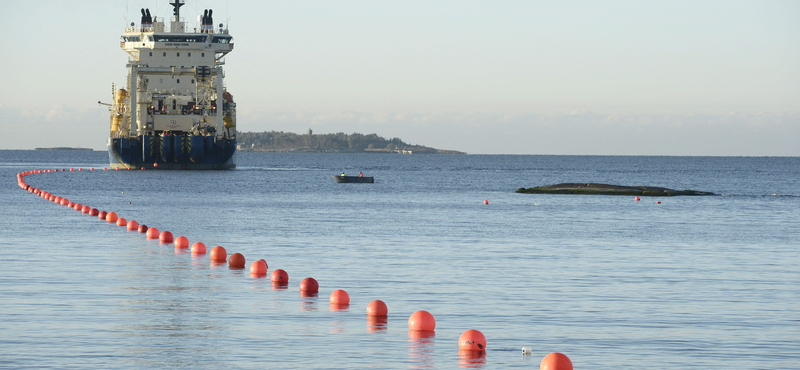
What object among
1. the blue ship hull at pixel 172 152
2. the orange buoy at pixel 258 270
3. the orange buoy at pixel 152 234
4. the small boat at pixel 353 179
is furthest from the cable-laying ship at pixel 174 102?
the orange buoy at pixel 258 270

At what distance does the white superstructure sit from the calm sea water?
180 ft

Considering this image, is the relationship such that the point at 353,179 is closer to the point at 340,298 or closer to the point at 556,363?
the point at 340,298

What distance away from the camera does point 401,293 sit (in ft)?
68.4

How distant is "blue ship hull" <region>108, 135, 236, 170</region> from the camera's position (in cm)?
9762

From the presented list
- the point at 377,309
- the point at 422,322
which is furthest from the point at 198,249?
the point at 422,322

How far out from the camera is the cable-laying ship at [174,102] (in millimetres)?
97875

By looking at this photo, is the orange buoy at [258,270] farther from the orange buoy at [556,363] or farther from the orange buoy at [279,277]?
the orange buoy at [556,363]

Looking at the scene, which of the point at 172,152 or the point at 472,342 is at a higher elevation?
the point at 172,152

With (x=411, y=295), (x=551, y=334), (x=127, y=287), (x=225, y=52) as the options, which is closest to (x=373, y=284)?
(x=411, y=295)

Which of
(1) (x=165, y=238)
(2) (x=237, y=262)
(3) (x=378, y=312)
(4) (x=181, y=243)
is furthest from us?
(1) (x=165, y=238)

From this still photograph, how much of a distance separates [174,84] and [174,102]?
3.42 meters

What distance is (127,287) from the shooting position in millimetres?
20984

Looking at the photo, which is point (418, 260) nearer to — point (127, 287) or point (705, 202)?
point (127, 287)

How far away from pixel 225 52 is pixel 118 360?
9497 cm
